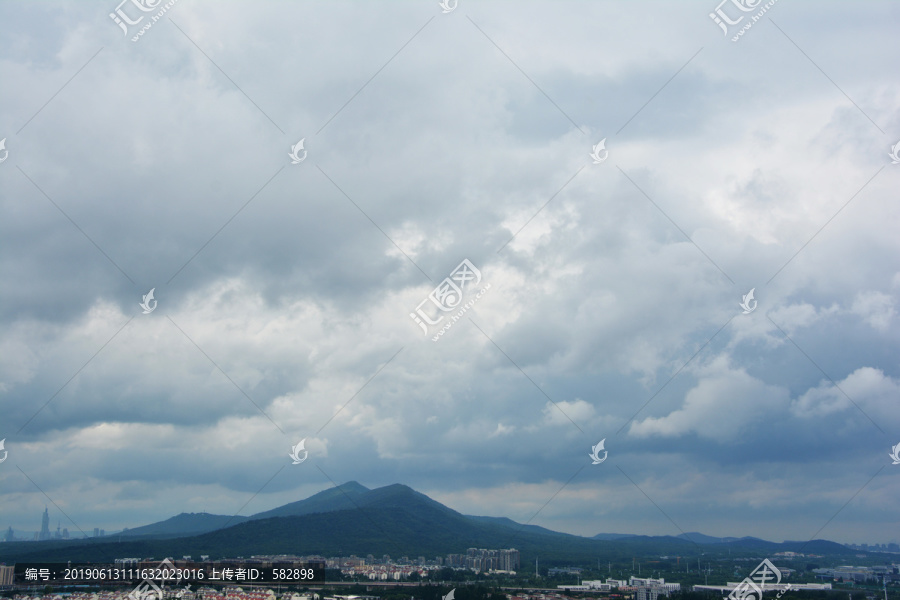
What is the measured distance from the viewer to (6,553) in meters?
78.2

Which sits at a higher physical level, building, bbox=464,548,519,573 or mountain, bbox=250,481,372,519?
mountain, bbox=250,481,372,519

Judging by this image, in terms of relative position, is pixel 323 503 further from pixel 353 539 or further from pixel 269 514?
pixel 353 539

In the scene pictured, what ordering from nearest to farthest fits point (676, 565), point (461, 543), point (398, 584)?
point (398, 584)
point (676, 565)
point (461, 543)

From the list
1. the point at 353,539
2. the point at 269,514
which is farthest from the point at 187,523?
the point at 353,539

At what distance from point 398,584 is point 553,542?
8237 centimetres

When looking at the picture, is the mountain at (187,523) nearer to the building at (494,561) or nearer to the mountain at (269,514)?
the mountain at (269,514)

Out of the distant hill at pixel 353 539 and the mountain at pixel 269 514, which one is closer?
the distant hill at pixel 353 539

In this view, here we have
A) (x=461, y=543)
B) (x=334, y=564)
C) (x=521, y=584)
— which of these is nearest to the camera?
(x=521, y=584)

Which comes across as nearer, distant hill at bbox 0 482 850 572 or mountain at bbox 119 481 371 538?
distant hill at bbox 0 482 850 572

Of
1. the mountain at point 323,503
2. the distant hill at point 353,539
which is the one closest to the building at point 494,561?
the distant hill at point 353,539

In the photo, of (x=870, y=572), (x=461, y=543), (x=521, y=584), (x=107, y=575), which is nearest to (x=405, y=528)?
(x=461, y=543)

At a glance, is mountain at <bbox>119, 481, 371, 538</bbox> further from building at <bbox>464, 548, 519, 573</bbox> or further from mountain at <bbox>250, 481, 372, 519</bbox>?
building at <bbox>464, 548, 519, 573</bbox>

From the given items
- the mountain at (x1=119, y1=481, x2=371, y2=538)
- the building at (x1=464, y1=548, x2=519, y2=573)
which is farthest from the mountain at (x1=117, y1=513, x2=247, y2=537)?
the building at (x1=464, y1=548, x2=519, y2=573)

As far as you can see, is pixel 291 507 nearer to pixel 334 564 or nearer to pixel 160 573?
pixel 334 564
